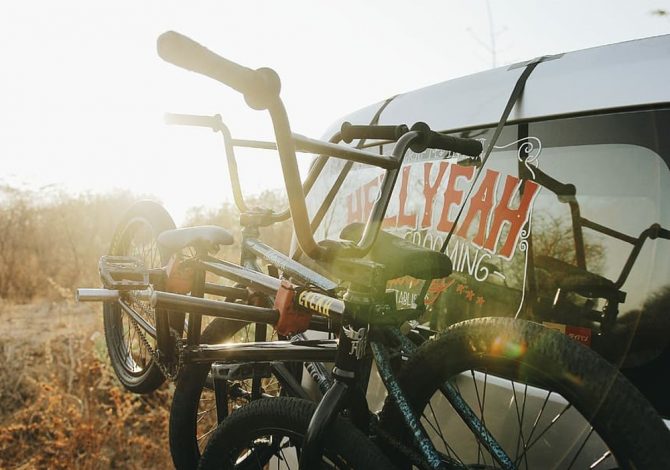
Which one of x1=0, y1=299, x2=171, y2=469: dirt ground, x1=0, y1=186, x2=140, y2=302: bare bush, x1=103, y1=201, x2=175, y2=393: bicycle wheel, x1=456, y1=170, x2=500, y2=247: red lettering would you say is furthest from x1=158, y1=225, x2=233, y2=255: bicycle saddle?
x1=0, y1=186, x2=140, y2=302: bare bush

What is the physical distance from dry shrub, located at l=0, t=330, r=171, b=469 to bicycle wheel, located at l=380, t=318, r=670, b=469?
3257 mm

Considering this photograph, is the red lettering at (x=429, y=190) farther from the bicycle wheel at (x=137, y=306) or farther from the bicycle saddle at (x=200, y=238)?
the bicycle wheel at (x=137, y=306)

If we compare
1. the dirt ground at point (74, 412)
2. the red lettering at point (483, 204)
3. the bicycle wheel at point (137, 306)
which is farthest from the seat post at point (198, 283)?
the dirt ground at point (74, 412)

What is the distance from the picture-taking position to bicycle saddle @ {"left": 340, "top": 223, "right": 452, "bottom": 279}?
1511 millimetres

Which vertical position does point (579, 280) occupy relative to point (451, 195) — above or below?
below

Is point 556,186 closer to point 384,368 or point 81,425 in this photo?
point 384,368

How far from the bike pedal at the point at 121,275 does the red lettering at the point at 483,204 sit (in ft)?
5.04

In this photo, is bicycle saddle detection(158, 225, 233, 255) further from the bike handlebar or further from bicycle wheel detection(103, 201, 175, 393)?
the bike handlebar

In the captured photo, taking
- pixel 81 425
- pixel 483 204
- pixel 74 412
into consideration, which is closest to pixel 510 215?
pixel 483 204

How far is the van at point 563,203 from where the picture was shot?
1433 mm

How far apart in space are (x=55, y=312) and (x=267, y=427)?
7.43 m

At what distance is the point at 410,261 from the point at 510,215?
47 centimetres

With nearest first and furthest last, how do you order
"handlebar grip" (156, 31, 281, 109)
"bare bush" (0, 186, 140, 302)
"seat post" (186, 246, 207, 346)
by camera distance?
"handlebar grip" (156, 31, 281, 109) → "seat post" (186, 246, 207, 346) → "bare bush" (0, 186, 140, 302)

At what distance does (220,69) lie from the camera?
1122 mm
